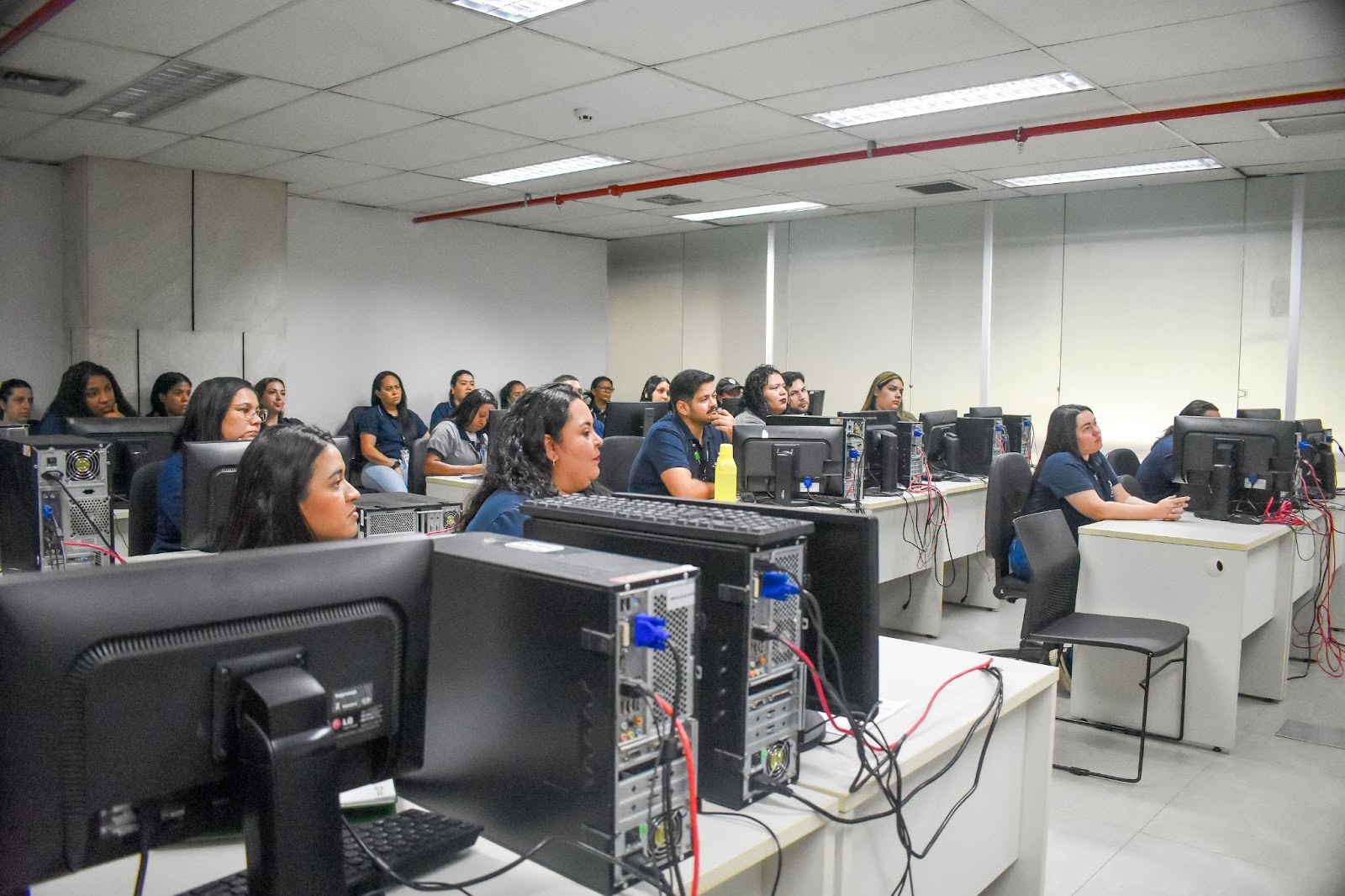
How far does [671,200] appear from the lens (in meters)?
7.24

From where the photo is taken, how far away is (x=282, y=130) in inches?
203

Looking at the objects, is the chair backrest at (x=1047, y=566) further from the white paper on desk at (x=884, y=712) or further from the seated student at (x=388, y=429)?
the seated student at (x=388, y=429)

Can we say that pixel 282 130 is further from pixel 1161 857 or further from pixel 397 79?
pixel 1161 857

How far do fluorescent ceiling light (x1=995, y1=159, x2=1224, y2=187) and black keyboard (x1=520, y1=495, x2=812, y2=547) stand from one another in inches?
215

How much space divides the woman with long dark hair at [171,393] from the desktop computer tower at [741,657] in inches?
215

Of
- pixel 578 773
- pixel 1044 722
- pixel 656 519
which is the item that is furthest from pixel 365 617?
pixel 1044 722

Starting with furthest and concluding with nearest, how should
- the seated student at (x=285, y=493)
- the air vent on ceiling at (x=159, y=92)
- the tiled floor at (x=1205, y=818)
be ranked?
1. the air vent on ceiling at (x=159, y=92)
2. the tiled floor at (x=1205, y=818)
3. the seated student at (x=285, y=493)

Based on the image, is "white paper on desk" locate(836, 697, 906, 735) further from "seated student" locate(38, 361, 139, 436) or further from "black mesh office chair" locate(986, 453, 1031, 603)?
"seated student" locate(38, 361, 139, 436)

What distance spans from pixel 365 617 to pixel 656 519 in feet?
1.55

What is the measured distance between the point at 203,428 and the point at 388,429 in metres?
3.88

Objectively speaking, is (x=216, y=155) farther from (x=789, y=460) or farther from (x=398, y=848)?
(x=398, y=848)

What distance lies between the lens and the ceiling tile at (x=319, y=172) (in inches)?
234

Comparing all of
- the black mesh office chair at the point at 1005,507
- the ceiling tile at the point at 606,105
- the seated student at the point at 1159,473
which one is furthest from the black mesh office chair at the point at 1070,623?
the ceiling tile at the point at 606,105

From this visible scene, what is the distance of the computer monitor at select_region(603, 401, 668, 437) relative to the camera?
6.38 meters
